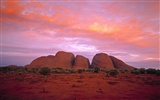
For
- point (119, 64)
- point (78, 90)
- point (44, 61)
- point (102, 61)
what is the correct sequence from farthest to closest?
point (119, 64)
point (44, 61)
point (102, 61)
point (78, 90)

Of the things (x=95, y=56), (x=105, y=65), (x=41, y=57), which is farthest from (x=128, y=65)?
(x=41, y=57)

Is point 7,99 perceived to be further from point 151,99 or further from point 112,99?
point 151,99

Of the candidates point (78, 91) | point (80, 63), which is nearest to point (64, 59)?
point (80, 63)

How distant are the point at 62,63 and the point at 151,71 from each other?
43908mm

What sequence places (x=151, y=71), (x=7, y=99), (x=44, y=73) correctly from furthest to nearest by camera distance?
(x=151, y=71) < (x=44, y=73) < (x=7, y=99)

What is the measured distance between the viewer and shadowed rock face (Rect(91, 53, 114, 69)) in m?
61.4

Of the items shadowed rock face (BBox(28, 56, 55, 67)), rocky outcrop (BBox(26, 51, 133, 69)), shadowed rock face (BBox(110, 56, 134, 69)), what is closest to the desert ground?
rocky outcrop (BBox(26, 51, 133, 69))

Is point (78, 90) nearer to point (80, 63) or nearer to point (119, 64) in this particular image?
point (80, 63)

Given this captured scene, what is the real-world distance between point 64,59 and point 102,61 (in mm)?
18952

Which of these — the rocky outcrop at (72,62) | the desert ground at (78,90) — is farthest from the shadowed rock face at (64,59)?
the desert ground at (78,90)

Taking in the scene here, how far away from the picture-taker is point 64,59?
65.4 metres

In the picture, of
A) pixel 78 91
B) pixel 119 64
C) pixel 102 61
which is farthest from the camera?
pixel 119 64

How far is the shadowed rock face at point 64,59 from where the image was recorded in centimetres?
6247

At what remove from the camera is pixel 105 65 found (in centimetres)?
6138
